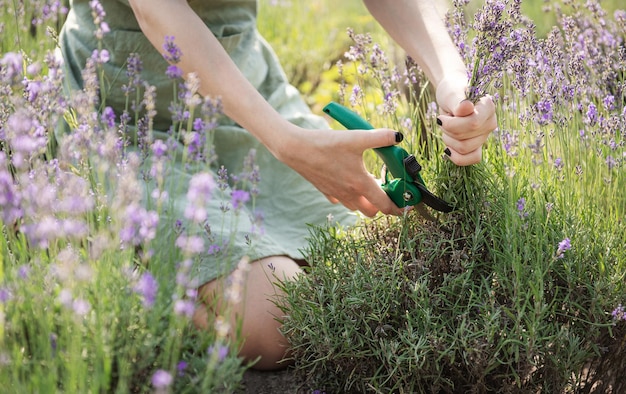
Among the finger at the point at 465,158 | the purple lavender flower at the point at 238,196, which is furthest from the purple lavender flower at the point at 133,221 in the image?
the finger at the point at 465,158

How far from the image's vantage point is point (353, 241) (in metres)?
1.90

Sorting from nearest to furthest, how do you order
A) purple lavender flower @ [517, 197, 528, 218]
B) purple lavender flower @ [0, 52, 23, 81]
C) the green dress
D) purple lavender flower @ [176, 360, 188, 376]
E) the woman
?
purple lavender flower @ [176, 360, 188, 376] < purple lavender flower @ [0, 52, 23, 81] < purple lavender flower @ [517, 197, 528, 218] < the woman < the green dress

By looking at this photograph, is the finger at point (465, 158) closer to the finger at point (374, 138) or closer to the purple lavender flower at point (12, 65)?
the finger at point (374, 138)

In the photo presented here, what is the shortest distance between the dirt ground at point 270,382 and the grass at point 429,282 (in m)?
0.24

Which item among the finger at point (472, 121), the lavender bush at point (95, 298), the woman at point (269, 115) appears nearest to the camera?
the lavender bush at point (95, 298)

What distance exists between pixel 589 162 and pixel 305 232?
3.33ft

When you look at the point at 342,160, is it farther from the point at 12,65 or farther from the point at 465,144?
the point at 12,65

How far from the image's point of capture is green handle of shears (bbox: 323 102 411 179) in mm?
1822

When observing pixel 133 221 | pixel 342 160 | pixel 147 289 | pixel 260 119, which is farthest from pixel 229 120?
pixel 147 289

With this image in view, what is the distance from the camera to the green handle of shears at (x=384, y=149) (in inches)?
71.7

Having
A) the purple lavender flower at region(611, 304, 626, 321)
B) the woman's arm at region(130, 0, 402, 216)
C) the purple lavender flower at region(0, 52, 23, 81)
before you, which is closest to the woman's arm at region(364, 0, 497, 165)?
the woman's arm at region(130, 0, 402, 216)

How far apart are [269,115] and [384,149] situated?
33cm

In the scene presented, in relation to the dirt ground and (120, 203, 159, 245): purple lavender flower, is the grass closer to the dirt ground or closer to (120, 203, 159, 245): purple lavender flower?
(120, 203, 159, 245): purple lavender flower

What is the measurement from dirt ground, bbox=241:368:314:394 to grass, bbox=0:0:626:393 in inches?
9.3
